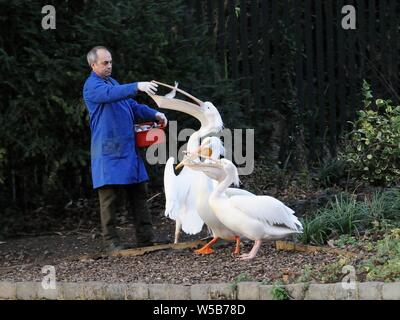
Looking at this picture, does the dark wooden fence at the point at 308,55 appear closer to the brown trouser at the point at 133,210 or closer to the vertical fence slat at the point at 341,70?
the vertical fence slat at the point at 341,70

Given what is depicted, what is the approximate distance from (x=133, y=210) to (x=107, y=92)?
42.9 inches

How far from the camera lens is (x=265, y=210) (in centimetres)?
782

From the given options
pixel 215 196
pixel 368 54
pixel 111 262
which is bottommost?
pixel 111 262

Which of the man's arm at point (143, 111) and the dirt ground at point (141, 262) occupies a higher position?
the man's arm at point (143, 111)

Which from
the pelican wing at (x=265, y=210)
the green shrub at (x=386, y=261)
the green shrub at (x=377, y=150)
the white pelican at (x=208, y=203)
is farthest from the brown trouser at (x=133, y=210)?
the green shrub at (x=377, y=150)

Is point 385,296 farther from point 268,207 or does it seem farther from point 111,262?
point 111,262

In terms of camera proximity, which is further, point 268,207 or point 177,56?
point 177,56

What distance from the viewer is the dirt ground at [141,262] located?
289 inches

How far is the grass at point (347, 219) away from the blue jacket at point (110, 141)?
1481 millimetres

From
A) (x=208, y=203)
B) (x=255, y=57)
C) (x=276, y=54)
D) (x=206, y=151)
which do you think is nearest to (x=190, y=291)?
(x=208, y=203)

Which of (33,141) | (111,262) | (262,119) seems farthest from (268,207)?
(262,119)

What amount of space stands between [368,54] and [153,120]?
4.21 meters

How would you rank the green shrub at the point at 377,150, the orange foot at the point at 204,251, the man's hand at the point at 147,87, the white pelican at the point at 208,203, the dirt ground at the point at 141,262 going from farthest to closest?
1. the green shrub at the point at 377,150
2. the orange foot at the point at 204,251
3. the white pelican at the point at 208,203
4. the man's hand at the point at 147,87
5. the dirt ground at the point at 141,262
